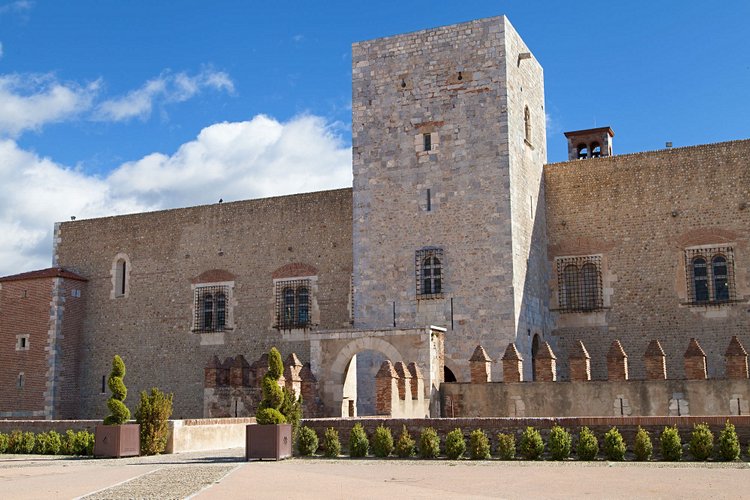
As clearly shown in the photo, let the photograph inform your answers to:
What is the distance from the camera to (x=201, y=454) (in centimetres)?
1845

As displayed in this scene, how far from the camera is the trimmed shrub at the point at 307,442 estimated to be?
1675 cm

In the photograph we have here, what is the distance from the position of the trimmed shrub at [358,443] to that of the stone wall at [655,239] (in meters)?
10.5

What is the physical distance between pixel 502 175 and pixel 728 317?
7.04 m

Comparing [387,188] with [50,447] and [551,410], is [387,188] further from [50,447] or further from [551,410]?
[50,447]

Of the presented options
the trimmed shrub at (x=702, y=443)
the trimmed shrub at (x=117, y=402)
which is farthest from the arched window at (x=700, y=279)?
the trimmed shrub at (x=117, y=402)

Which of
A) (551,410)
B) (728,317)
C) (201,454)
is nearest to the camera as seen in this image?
(201,454)

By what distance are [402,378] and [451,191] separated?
6.84 meters

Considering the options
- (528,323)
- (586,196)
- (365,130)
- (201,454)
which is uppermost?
(365,130)

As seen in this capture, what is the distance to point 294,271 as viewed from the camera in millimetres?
28984

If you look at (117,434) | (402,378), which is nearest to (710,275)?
(402,378)

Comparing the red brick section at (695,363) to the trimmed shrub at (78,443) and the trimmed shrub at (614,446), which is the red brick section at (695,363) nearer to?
the trimmed shrub at (614,446)

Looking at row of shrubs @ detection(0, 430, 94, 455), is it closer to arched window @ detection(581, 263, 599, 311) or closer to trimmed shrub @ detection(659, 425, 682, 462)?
trimmed shrub @ detection(659, 425, 682, 462)

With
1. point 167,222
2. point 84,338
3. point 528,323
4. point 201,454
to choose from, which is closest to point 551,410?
point 528,323

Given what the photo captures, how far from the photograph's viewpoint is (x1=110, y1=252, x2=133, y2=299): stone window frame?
3212 cm
